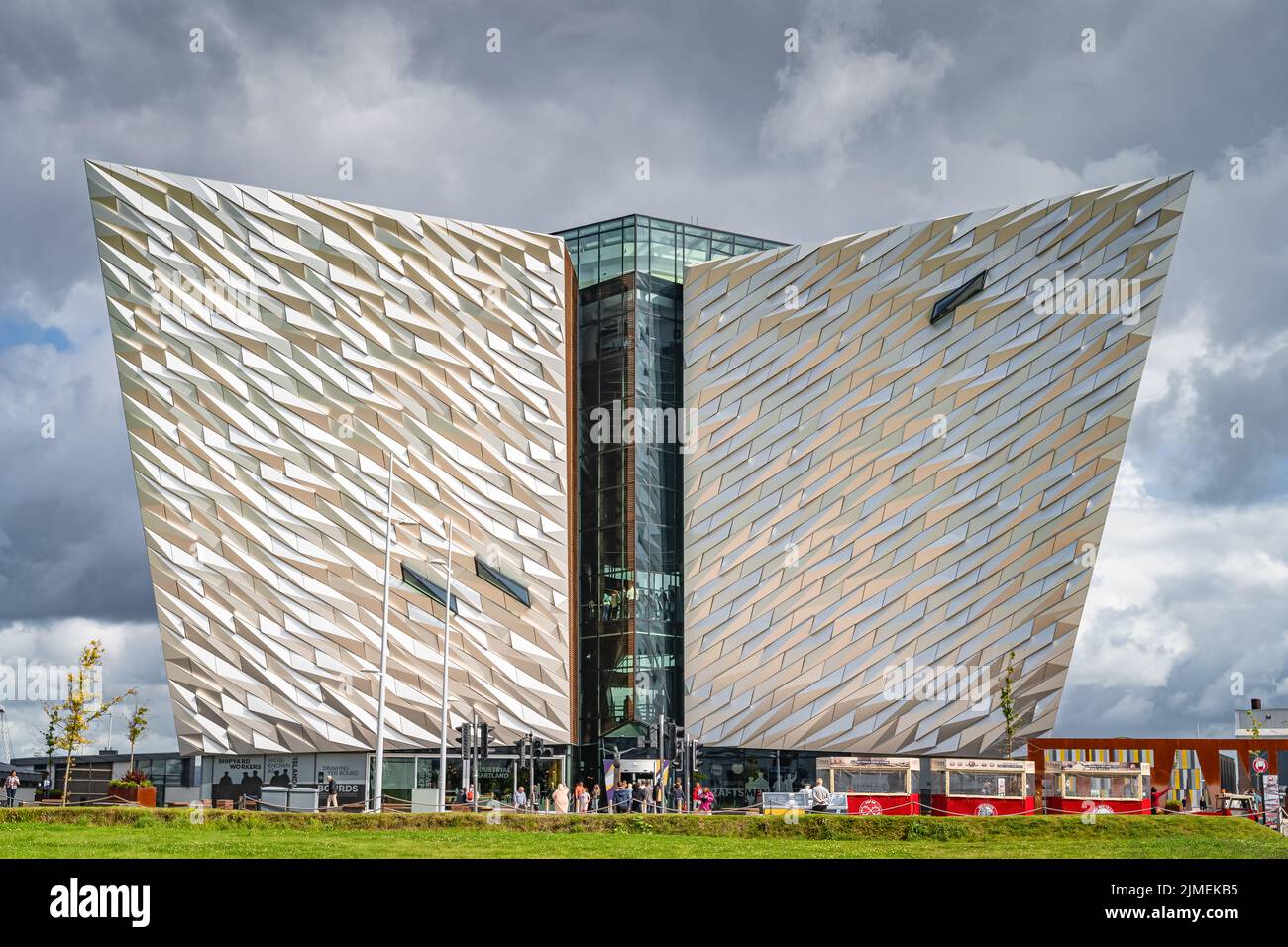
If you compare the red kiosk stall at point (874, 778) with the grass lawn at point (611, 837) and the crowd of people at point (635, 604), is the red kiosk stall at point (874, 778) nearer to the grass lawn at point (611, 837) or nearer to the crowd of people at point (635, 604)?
the grass lawn at point (611, 837)

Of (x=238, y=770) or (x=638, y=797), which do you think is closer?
(x=638, y=797)

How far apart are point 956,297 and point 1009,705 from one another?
49.4 ft

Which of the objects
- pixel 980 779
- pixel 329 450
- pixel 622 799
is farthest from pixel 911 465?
pixel 329 450

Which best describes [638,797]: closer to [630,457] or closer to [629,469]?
[629,469]

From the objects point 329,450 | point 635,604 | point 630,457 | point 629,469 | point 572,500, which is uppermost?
point 630,457

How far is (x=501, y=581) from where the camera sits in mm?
49406

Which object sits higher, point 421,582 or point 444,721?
point 421,582

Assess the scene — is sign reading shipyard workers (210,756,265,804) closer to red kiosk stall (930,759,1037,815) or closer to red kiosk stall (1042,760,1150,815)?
red kiosk stall (930,759,1037,815)

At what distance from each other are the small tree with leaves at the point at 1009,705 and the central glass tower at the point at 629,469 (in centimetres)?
1364

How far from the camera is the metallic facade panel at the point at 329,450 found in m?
45.9

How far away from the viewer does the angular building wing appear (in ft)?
146

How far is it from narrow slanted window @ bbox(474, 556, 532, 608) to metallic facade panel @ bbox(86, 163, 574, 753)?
355 millimetres
